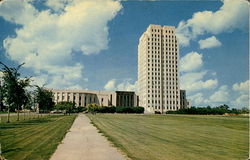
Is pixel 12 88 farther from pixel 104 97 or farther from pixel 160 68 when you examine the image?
pixel 104 97

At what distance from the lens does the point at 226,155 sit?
11102 mm

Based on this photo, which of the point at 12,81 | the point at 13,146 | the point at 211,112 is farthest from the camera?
the point at 211,112

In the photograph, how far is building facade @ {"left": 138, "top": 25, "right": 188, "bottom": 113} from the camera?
148 metres

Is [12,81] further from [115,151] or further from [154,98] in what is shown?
[154,98]

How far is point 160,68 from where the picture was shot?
148750 millimetres

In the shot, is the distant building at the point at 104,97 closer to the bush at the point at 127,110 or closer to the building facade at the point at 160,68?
the building facade at the point at 160,68

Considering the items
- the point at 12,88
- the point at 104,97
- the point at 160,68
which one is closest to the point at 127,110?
the point at 160,68

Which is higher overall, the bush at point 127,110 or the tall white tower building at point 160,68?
the tall white tower building at point 160,68

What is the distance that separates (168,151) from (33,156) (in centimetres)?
636

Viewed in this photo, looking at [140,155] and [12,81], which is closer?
[140,155]

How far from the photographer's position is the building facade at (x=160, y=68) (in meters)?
148

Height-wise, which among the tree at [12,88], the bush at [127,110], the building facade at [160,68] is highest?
the building facade at [160,68]

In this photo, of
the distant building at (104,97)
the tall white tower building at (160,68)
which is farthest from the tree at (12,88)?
the distant building at (104,97)

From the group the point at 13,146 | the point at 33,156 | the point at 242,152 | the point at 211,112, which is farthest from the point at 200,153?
the point at 211,112
